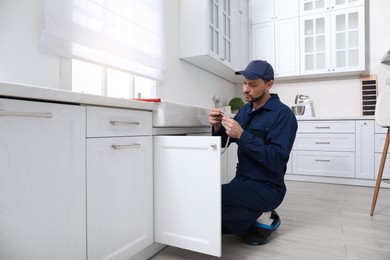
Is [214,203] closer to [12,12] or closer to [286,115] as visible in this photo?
[286,115]

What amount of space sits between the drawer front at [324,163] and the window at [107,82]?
6.68 ft

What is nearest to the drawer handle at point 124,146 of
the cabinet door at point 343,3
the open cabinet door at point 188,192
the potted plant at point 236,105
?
the open cabinet door at point 188,192

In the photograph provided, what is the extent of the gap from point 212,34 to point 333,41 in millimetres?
1698

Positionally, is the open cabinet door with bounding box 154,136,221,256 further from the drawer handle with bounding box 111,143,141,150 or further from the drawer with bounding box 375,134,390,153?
the drawer with bounding box 375,134,390,153

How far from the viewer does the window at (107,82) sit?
168 centimetres

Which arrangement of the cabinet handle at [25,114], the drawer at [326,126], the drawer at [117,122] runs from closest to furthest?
the cabinet handle at [25,114] < the drawer at [117,122] < the drawer at [326,126]

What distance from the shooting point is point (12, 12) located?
121 centimetres

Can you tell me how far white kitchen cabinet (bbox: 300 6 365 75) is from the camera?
3.06m

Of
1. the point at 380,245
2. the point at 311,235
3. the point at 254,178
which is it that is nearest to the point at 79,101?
the point at 254,178

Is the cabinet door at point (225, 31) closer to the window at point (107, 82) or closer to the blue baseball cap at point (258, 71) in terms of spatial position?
the window at point (107, 82)

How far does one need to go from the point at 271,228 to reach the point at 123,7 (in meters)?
1.75

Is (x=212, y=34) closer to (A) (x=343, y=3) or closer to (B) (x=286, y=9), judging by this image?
(B) (x=286, y=9)

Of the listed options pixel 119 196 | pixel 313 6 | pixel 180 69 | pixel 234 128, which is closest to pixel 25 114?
pixel 119 196

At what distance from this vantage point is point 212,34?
8.15ft
